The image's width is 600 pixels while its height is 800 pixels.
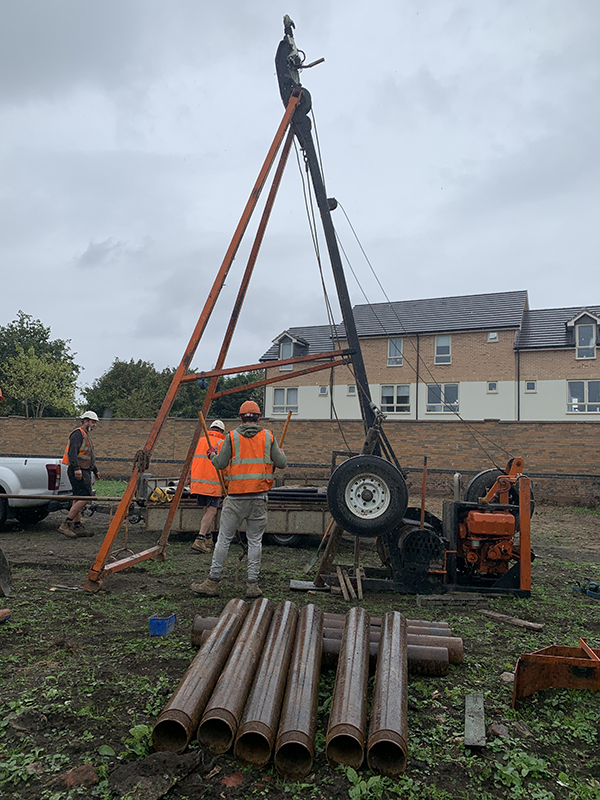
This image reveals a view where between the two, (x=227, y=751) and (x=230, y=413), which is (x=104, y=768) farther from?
(x=230, y=413)

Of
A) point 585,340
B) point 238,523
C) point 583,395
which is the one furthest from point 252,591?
point 585,340

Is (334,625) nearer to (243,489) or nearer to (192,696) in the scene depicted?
(192,696)

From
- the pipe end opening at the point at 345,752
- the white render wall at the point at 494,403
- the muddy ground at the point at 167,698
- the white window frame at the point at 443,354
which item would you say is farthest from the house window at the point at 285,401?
the pipe end opening at the point at 345,752

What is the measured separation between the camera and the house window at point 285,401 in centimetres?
3681

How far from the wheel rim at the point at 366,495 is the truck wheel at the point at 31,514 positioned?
6.81 meters

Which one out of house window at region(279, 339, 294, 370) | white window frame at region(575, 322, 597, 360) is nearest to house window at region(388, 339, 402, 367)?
house window at region(279, 339, 294, 370)

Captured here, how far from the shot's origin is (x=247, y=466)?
6426 millimetres

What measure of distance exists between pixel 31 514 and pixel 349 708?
9.52 m

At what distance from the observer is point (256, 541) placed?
644 centimetres

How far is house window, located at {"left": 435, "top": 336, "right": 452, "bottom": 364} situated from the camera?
108 feet

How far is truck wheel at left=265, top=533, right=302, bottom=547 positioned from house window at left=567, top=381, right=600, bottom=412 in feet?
79.4

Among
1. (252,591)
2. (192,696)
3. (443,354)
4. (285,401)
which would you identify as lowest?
(252,591)

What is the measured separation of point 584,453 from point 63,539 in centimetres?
1378

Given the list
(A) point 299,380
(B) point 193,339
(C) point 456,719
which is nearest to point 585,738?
(C) point 456,719
